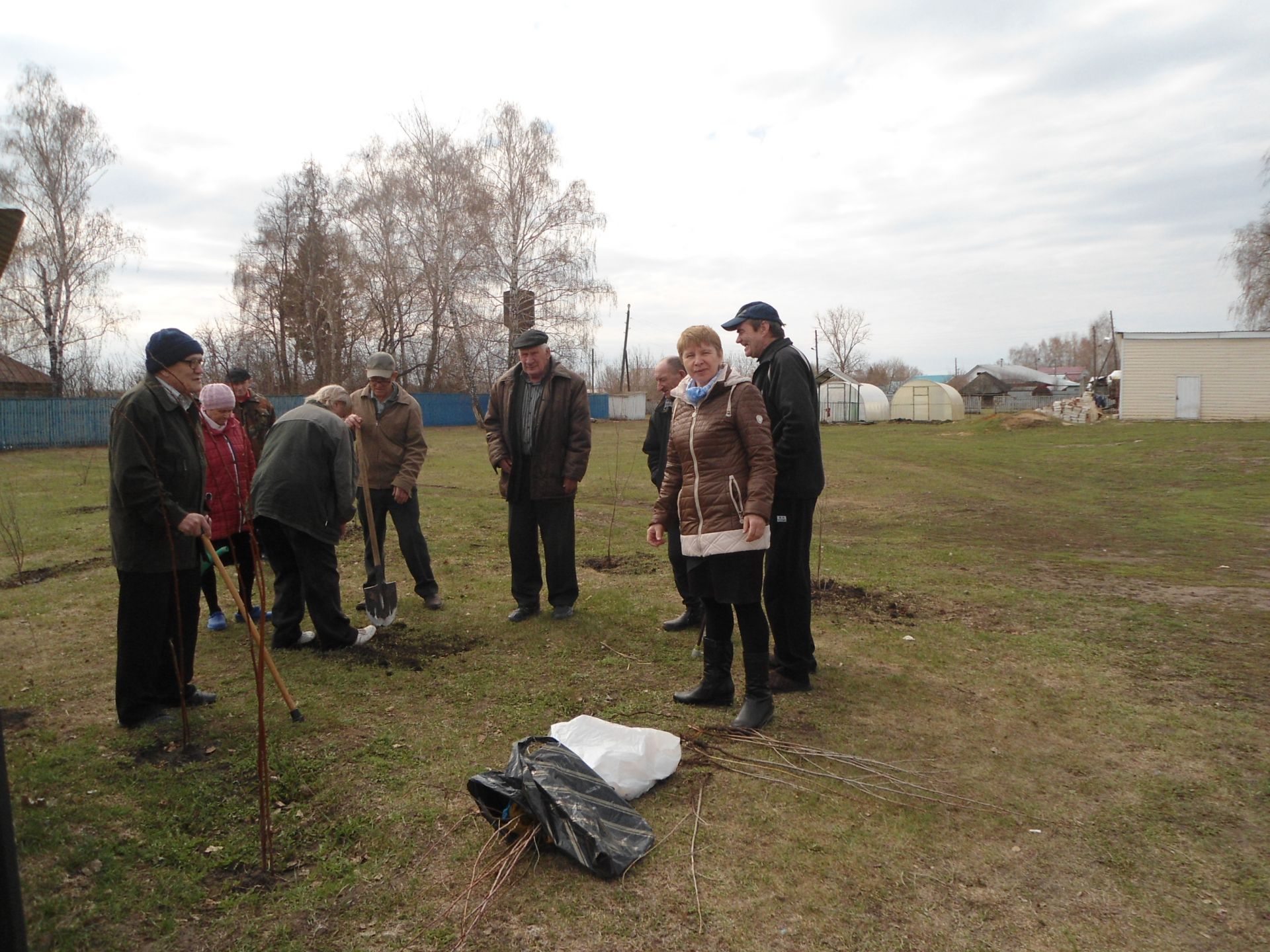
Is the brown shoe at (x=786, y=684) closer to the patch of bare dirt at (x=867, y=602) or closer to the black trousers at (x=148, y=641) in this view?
the patch of bare dirt at (x=867, y=602)

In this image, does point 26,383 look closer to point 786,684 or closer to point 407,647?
point 407,647

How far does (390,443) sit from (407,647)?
1.73 metres

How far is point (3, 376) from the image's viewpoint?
2589 cm

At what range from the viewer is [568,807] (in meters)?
2.91

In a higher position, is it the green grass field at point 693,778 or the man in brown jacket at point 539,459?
the man in brown jacket at point 539,459

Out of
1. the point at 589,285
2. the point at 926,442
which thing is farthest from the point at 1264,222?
the point at 589,285

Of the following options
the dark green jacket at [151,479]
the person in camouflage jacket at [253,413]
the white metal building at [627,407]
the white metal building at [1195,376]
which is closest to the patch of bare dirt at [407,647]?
the dark green jacket at [151,479]

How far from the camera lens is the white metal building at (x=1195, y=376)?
105ft

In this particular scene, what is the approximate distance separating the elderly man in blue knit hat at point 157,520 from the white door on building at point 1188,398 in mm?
37155

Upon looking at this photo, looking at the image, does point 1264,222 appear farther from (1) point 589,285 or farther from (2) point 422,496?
(2) point 422,496

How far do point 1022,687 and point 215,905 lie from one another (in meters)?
4.03

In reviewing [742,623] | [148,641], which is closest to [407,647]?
[148,641]

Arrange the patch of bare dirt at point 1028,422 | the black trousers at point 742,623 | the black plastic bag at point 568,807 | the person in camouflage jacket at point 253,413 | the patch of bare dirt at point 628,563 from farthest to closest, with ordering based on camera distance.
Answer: the patch of bare dirt at point 1028,422
the patch of bare dirt at point 628,563
the person in camouflage jacket at point 253,413
the black trousers at point 742,623
the black plastic bag at point 568,807

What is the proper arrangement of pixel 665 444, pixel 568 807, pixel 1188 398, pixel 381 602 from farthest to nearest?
pixel 1188 398 < pixel 665 444 < pixel 381 602 < pixel 568 807
